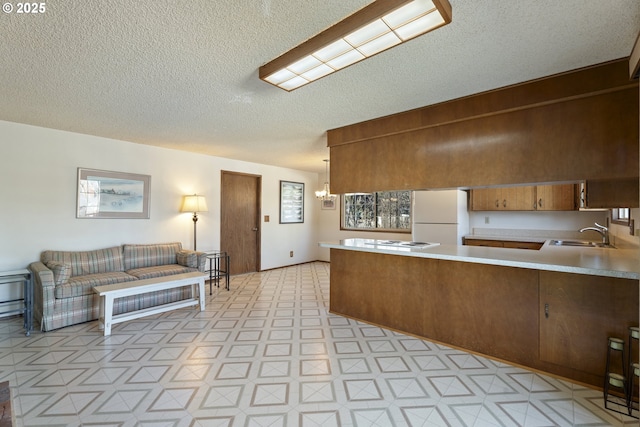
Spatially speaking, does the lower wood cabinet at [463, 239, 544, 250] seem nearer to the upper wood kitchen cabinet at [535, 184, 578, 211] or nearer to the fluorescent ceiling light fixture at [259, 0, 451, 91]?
the upper wood kitchen cabinet at [535, 184, 578, 211]

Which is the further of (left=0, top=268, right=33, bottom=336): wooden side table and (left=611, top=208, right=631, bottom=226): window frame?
(left=0, top=268, right=33, bottom=336): wooden side table

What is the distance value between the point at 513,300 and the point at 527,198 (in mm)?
2754

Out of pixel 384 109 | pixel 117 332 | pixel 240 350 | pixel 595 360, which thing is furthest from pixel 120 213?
pixel 595 360

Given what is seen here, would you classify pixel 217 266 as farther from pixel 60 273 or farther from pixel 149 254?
pixel 60 273

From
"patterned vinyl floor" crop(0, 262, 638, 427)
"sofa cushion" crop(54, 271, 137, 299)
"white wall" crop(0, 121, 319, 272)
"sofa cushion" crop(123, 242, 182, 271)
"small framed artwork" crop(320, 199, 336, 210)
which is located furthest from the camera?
"small framed artwork" crop(320, 199, 336, 210)

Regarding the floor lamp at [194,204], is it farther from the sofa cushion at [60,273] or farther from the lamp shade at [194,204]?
the sofa cushion at [60,273]

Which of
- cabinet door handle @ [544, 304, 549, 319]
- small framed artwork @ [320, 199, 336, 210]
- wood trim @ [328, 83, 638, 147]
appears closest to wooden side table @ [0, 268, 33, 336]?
wood trim @ [328, 83, 638, 147]

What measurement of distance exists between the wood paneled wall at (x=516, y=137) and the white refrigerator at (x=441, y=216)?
1773 millimetres

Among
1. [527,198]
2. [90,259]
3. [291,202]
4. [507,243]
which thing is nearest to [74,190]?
[90,259]

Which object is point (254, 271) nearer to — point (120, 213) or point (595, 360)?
point (120, 213)

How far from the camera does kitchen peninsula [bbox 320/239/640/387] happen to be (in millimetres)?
2111

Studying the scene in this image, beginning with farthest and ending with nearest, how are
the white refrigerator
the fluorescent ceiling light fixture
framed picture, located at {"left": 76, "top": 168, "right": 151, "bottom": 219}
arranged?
the white refrigerator
framed picture, located at {"left": 76, "top": 168, "right": 151, "bottom": 219}
the fluorescent ceiling light fixture

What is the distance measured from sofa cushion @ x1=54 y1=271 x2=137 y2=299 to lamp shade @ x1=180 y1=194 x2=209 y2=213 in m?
1.42

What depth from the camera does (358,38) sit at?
170cm
